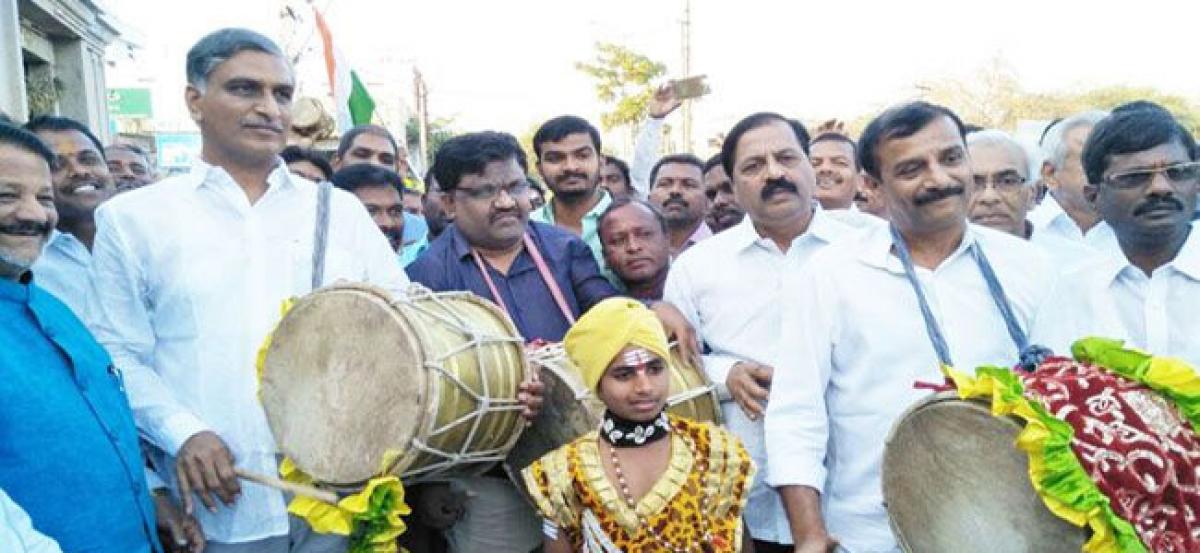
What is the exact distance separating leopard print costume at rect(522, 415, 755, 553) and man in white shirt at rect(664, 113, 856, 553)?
0.31m

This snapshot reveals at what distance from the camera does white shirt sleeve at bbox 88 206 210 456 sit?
270 centimetres

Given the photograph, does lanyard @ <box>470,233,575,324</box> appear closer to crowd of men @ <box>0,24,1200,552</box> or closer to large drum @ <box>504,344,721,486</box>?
crowd of men @ <box>0,24,1200,552</box>

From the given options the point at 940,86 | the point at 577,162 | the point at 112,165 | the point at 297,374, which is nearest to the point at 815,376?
the point at 297,374

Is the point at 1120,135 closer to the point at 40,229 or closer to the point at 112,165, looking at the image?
the point at 40,229

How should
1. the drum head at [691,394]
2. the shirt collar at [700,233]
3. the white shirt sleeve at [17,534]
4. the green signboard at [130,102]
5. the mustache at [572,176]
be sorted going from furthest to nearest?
the green signboard at [130,102] → the shirt collar at [700,233] → the mustache at [572,176] → the drum head at [691,394] → the white shirt sleeve at [17,534]

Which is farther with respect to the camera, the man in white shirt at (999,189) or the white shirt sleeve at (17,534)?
the man in white shirt at (999,189)

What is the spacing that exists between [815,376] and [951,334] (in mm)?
388

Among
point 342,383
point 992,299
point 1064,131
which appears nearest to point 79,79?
point 342,383

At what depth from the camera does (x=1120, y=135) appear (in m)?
2.62

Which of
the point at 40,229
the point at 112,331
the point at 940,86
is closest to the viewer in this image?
the point at 40,229

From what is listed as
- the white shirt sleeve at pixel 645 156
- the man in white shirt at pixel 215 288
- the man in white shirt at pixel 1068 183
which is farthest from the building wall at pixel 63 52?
the man in white shirt at pixel 1068 183

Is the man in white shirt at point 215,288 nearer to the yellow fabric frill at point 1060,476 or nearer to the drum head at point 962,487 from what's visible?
the drum head at point 962,487

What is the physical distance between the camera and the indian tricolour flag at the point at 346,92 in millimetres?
8898

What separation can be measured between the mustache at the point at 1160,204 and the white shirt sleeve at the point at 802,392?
2.98ft
